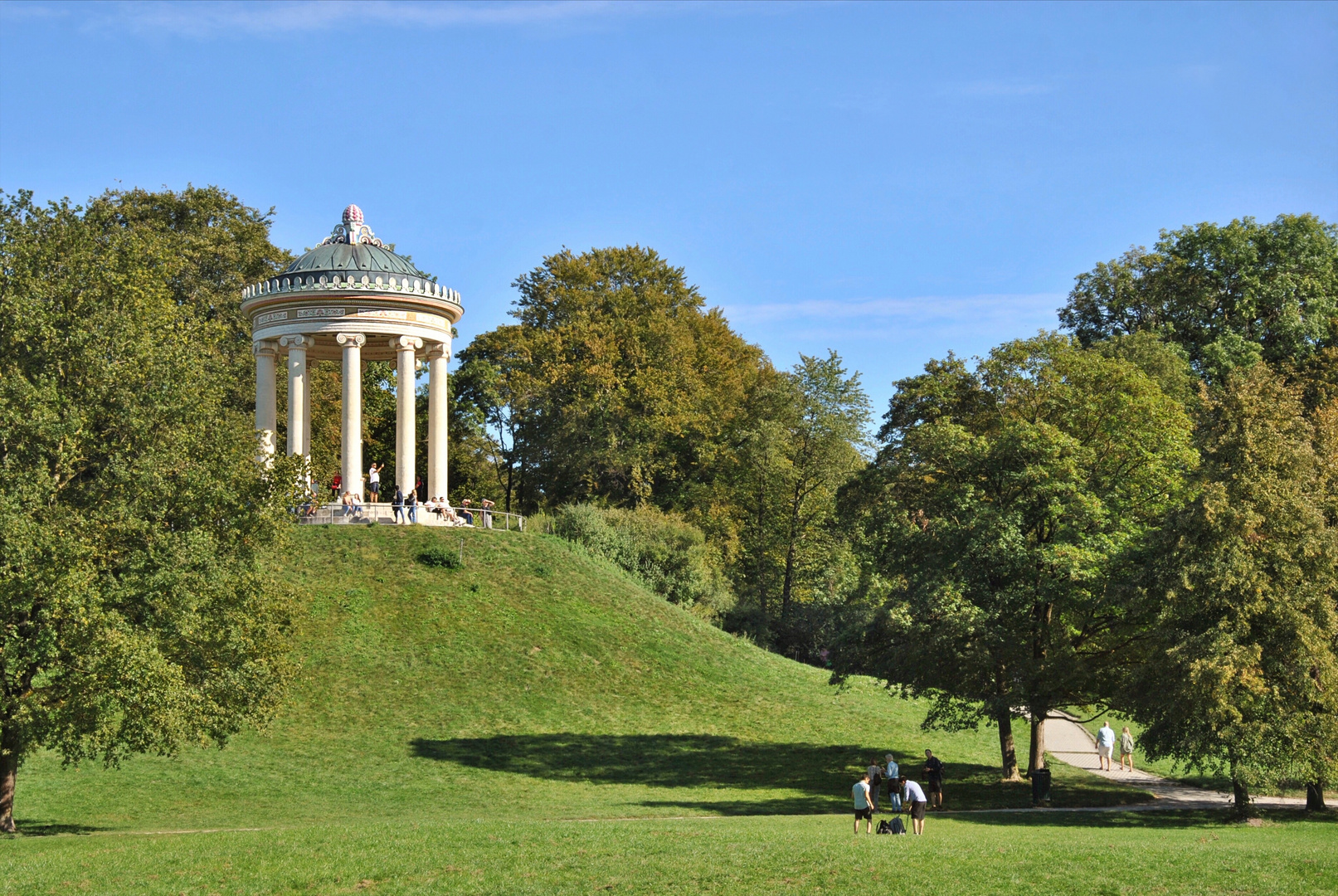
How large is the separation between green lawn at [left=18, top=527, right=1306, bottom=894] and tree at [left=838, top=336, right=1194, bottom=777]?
3295 millimetres

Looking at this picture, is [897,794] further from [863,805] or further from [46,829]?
[46,829]

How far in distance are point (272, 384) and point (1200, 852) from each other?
122 feet

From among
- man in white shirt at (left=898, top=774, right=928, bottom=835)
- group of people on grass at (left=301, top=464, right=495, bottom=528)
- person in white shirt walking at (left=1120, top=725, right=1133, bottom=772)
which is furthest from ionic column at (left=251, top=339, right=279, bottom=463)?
person in white shirt walking at (left=1120, top=725, right=1133, bottom=772)

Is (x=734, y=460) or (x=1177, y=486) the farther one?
(x=734, y=460)

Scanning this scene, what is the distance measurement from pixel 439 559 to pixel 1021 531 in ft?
68.5

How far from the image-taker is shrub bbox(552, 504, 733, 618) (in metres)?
56.1

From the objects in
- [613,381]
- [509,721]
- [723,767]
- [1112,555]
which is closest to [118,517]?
[509,721]

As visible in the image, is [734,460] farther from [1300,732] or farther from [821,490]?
[1300,732]

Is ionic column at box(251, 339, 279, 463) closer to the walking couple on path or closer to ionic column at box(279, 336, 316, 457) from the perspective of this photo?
ionic column at box(279, 336, 316, 457)

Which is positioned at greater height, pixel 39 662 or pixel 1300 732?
pixel 39 662

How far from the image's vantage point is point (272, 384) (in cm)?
4856

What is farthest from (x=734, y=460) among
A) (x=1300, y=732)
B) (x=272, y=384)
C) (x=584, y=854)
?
(x=584, y=854)

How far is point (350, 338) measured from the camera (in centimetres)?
4650

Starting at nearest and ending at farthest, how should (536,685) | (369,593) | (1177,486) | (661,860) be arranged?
(661,860), (1177,486), (536,685), (369,593)
